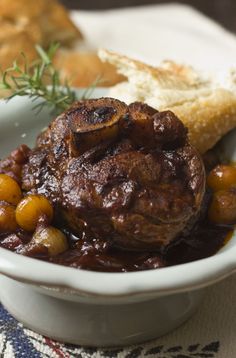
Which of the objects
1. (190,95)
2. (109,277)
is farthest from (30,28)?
(109,277)

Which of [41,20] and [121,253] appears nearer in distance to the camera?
[121,253]

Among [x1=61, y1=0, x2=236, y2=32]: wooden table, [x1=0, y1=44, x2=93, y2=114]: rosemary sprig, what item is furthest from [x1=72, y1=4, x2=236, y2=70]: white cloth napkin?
[x1=0, y1=44, x2=93, y2=114]: rosemary sprig

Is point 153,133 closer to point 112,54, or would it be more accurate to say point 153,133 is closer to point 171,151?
point 171,151

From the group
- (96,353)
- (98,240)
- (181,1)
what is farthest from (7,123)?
(181,1)

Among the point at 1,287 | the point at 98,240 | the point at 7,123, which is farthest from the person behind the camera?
the point at 7,123

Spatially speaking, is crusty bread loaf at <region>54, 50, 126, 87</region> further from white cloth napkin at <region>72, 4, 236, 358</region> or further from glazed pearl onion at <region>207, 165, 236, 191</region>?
glazed pearl onion at <region>207, 165, 236, 191</region>

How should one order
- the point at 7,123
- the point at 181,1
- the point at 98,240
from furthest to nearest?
1. the point at 181,1
2. the point at 7,123
3. the point at 98,240

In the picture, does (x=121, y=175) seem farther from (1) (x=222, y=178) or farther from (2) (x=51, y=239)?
(1) (x=222, y=178)
